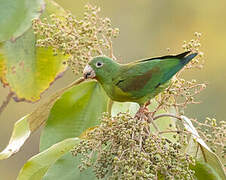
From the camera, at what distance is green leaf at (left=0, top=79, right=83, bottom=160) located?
1989 mm

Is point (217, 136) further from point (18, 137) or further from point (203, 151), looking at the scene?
point (18, 137)

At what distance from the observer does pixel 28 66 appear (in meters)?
2.27

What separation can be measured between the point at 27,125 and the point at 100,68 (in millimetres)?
344

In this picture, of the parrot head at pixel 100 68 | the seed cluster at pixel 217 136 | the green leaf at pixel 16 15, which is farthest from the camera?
the green leaf at pixel 16 15

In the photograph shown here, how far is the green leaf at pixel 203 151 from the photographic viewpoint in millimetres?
1776

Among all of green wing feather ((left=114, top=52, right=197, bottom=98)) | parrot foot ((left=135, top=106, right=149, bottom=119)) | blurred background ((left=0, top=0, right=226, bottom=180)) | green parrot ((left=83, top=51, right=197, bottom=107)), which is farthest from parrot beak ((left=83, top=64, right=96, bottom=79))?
blurred background ((left=0, top=0, right=226, bottom=180))

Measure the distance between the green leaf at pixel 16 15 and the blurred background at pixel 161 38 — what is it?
534 centimetres

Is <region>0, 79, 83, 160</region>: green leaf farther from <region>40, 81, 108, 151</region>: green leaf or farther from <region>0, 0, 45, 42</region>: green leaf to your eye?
<region>0, 0, 45, 42</region>: green leaf

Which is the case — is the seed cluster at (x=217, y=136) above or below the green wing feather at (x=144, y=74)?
below

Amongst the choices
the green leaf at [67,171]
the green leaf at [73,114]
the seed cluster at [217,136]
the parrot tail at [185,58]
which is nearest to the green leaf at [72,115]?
the green leaf at [73,114]

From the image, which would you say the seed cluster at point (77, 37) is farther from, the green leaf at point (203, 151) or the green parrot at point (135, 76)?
the green leaf at point (203, 151)

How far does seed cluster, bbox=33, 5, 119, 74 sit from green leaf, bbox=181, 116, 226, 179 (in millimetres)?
423

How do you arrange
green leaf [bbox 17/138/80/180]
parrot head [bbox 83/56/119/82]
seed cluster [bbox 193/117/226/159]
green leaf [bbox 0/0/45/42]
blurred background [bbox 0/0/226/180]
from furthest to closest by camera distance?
blurred background [bbox 0/0/226/180] < green leaf [bbox 0/0/45/42] < parrot head [bbox 83/56/119/82] < green leaf [bbox 17/138/80/180] < seed cluster [bbox 193/117/226/159]

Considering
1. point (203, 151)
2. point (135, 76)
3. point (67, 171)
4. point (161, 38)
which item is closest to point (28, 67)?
point (135, 76)
